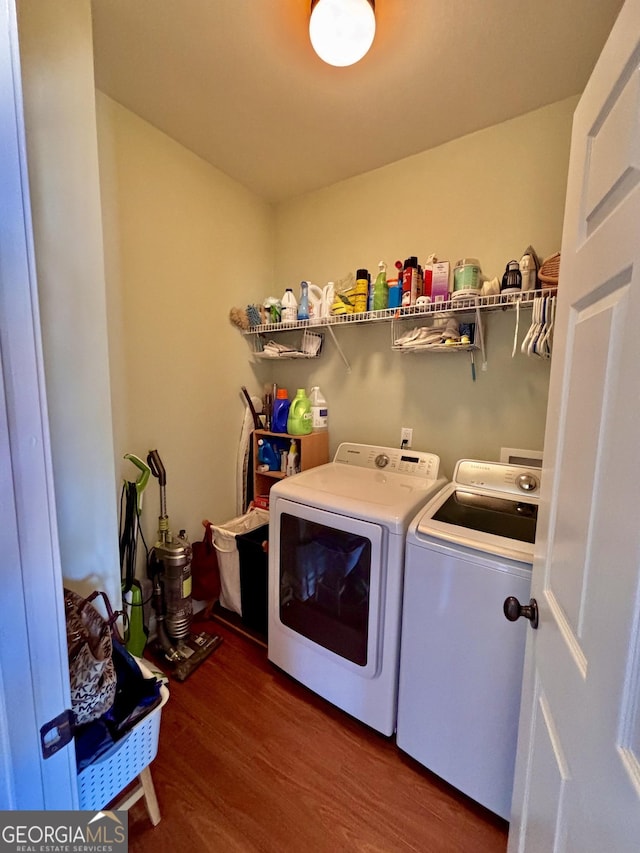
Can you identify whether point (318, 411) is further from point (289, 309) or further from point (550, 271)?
point (550, 271)

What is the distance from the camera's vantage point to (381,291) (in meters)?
1.84

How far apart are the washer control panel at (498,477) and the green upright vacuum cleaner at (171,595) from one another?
4.82 feet

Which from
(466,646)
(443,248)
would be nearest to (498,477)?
(466,646)

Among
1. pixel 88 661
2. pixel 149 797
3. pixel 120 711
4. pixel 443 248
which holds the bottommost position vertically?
pixel 149 797

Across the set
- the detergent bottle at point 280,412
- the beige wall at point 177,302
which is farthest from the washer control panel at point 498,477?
the beige wall at point 177,302

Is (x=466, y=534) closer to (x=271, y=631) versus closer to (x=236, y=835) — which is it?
(x=271, y=631)

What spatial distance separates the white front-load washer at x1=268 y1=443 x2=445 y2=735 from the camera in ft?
4.41

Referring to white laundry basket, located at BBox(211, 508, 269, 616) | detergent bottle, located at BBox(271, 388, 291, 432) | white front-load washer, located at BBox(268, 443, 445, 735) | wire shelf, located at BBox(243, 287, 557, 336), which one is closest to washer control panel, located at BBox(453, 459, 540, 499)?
white front-load washer, located at BBox(268, 443, 445, 735)

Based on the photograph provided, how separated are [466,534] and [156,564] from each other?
155 centimetres

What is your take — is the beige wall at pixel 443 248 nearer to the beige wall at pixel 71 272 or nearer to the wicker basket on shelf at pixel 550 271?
the wicker basket on shelf at pixel 550 271

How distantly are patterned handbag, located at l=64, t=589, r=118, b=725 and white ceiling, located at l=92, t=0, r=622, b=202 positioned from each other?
199 centimetres

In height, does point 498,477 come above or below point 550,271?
below

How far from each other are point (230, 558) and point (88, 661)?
1.14m

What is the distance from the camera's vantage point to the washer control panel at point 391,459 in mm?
1780
